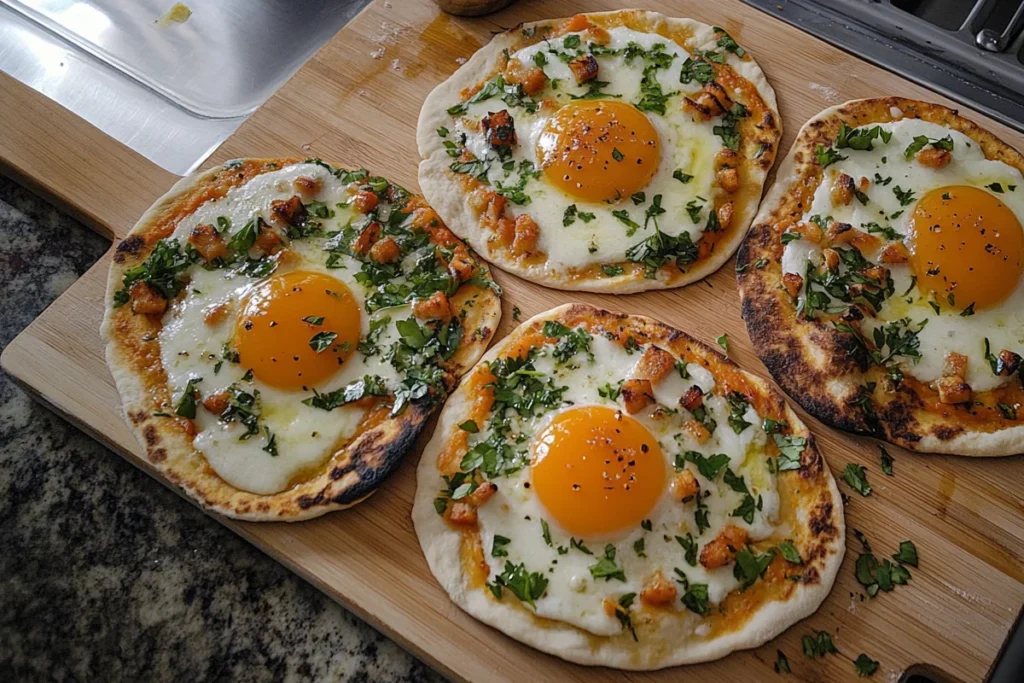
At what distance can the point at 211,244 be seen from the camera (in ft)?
10.9

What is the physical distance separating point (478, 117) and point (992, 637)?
2.89m

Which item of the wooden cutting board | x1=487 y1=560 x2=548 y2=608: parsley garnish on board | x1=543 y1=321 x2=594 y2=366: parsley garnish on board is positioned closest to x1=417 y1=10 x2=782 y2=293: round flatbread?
the wooden cutting board

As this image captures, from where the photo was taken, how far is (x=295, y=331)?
122 inches

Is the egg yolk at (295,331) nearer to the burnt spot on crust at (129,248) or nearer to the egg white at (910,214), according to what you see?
the burnt spot on crust at (129,248)

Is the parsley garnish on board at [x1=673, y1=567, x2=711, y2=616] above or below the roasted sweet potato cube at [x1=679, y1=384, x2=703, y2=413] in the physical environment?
below

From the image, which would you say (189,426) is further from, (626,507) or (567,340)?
(626,507)

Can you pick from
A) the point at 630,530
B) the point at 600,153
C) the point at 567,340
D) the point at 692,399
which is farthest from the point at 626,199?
the point at 630,530

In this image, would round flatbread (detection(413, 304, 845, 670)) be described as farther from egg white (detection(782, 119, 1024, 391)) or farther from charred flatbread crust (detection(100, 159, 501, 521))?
egg white (detection(782, 119, 1024, 391))

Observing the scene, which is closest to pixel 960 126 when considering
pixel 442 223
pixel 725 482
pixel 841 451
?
pixel 841 451

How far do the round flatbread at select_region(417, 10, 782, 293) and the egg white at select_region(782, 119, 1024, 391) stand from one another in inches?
13.7

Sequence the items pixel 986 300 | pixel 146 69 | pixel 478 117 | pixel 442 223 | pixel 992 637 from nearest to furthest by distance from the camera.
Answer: pixel 992 637 < pixel 986 300 < pixel 442 223 < pixel 478 117 < pixel 146 69

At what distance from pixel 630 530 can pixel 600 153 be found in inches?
63.8

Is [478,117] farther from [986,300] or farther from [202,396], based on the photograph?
[986,300]

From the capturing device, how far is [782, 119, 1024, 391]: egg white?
10.5 feet
